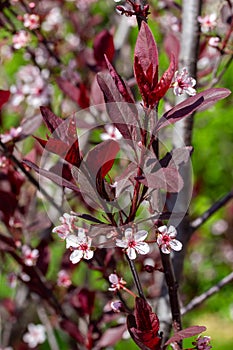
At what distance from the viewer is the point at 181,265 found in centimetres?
129

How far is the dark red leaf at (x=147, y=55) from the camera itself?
0.81 m

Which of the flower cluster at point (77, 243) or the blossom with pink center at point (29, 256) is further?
the blossom with pink center at point (29, 256)

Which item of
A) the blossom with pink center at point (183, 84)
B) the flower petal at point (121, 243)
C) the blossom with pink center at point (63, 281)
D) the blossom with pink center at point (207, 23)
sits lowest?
the blossom with pink center at point (63, 281)

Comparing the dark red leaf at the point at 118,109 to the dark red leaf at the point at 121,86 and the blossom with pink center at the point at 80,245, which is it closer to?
the dark red leaf at the point at 121,86

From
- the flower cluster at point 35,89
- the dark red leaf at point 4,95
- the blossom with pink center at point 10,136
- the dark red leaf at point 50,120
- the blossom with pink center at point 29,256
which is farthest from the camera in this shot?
the flower cluster at point 35,89

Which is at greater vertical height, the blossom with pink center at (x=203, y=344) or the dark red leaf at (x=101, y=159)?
the dark red leaf at (x=101, y=159)

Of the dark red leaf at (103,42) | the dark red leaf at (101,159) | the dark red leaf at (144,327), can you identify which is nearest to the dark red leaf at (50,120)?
the dark red leaf at (101,159)

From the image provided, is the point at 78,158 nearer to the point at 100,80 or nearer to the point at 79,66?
the point at 100,80

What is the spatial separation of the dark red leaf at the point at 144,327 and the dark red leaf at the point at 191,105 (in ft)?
0.89

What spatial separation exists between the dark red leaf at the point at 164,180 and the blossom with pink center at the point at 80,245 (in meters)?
0.13

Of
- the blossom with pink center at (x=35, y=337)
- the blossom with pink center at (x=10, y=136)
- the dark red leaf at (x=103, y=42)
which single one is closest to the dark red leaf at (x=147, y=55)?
the blossom with pink center at (x=10, y=136)

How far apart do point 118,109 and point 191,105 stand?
108 mm

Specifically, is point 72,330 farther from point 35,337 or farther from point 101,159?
point 101,159

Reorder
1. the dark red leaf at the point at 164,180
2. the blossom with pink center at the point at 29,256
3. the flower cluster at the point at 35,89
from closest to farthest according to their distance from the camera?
the dark red leaf at the point at 164,180 < the blossom with pink center at the point at 29,256 < the flower cluster at the point at 35,89
